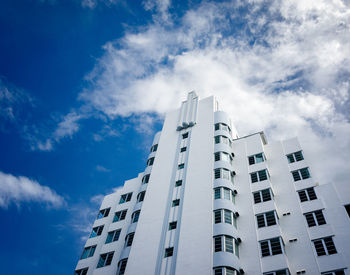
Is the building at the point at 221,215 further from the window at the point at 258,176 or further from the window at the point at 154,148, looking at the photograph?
the window at the point at 154,148

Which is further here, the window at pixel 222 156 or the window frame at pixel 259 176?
the window at pixel 222 156

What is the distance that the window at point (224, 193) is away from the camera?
131 ft

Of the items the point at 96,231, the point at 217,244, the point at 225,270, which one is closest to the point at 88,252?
the point at 96,231

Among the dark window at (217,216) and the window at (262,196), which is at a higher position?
the window at (262,196)

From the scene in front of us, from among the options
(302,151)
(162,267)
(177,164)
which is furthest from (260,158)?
(162,267)

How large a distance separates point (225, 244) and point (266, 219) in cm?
692

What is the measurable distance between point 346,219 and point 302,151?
13.5 metres

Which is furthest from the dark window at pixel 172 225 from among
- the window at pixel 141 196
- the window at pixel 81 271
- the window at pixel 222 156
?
the window at pixel 81 271

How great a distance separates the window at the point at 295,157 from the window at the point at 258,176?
498cm

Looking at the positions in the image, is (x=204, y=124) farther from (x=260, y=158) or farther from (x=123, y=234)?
(x=123, y=234)

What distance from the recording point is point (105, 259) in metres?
41.5

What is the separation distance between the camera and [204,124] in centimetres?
5403

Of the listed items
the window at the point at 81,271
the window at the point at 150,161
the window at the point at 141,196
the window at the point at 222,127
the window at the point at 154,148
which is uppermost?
the window at the point at 222,127

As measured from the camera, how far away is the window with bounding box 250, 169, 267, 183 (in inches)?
1681
